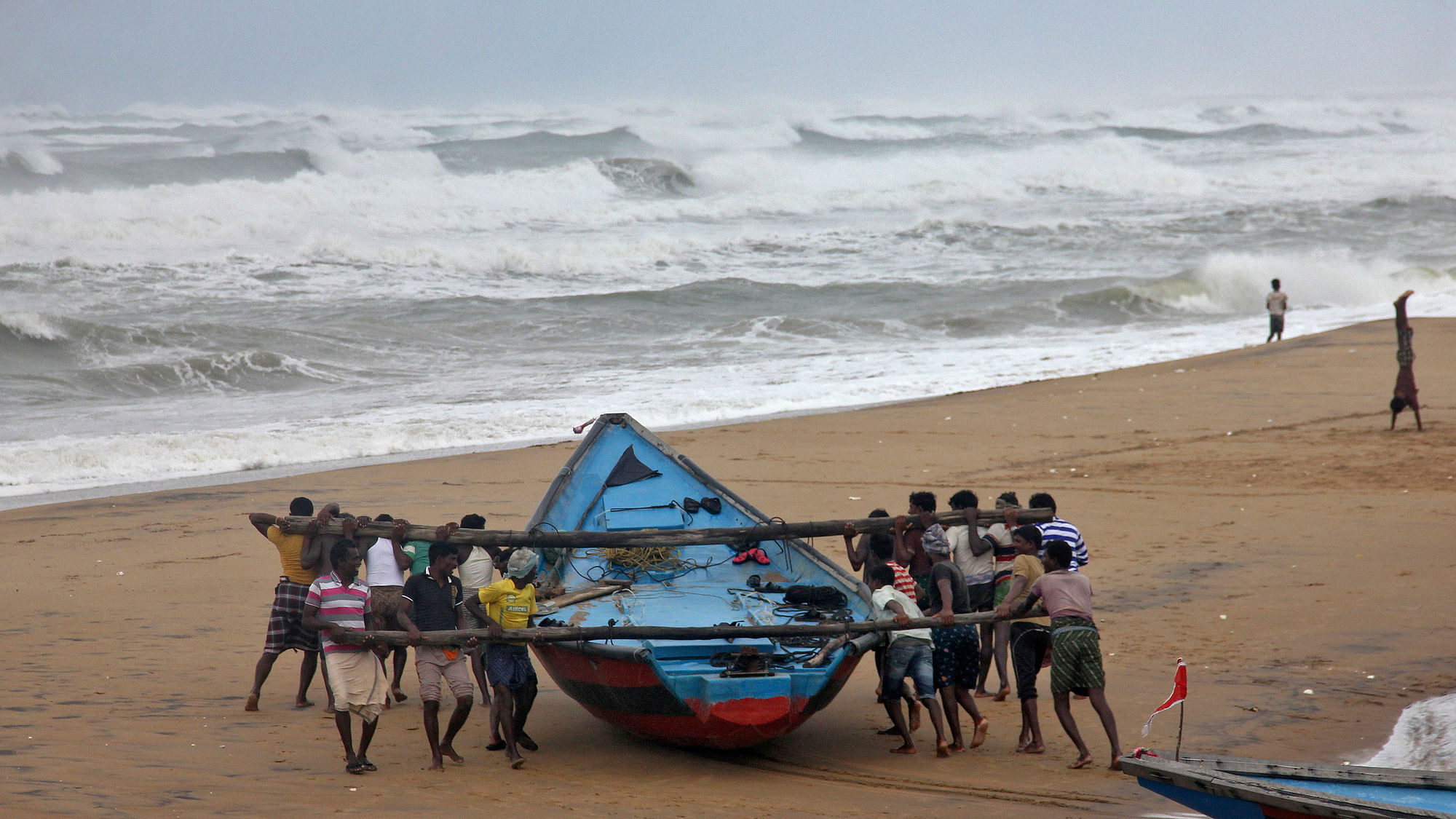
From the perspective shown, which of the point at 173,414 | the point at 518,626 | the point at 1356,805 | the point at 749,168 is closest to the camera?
the point at 1356,805

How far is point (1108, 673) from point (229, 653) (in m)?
5.13

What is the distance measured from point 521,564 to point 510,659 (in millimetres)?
516

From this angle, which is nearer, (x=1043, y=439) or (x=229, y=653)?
(x=229, y=653)

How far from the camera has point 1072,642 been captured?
5512 millimetres

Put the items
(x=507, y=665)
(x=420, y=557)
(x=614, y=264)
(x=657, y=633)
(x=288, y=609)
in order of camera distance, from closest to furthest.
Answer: (x=657, y=633)
(x=507, y=665)
(x=288, y=609)
(x=420, y=557)
(x=614, y=264)

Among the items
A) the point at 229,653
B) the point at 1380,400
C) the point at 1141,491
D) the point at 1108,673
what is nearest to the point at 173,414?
the point at 229,653

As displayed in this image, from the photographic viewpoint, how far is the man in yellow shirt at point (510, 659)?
225 inches

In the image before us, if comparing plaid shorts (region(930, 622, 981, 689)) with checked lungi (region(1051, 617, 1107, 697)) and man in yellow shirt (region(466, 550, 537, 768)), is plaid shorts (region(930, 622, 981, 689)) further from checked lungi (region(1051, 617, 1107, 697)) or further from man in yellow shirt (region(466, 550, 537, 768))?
man in yellow shirt (region(466, 550, 537, 768))

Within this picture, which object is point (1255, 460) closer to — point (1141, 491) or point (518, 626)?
point (1141, 491)

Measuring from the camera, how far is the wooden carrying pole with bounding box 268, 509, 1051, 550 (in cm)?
580

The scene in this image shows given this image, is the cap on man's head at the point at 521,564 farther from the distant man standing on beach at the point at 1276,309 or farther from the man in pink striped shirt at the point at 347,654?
the distant man standing on beach at the point at 1276,309

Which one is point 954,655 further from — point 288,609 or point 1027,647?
point 288,609

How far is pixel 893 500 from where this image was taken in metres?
10.9

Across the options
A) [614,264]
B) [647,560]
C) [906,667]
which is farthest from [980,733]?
[614,264]
